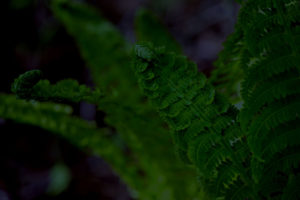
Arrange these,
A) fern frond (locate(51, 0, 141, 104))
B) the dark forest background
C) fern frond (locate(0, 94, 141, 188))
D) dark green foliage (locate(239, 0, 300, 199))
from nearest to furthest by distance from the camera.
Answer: dark green foliage (locate(239, 0, 300, 199))
fern frond (locate(0, 94, 141, 188))
fern frond (locate(51, 0, 141, 104))
the dark forest background

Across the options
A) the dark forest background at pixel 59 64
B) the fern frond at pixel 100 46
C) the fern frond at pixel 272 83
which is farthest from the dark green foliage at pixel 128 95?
the dark forest background at pixel 59 64

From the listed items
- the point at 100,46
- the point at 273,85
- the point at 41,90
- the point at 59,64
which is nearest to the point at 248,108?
the point at 273,85

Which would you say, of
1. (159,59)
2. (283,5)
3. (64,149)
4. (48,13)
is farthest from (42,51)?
(283,5)

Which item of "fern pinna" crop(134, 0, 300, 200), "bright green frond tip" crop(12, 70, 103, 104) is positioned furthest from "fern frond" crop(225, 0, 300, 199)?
"bright green frond tip" crop(12, 70, 103, 104)

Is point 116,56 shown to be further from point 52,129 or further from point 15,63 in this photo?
point 15,63

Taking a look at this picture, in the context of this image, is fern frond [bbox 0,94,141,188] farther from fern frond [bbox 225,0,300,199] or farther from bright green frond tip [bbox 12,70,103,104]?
fern frond [bbox 225,0,300,199]

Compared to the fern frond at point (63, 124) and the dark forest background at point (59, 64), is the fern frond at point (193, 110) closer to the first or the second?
the fern frond at point (63, 124)
